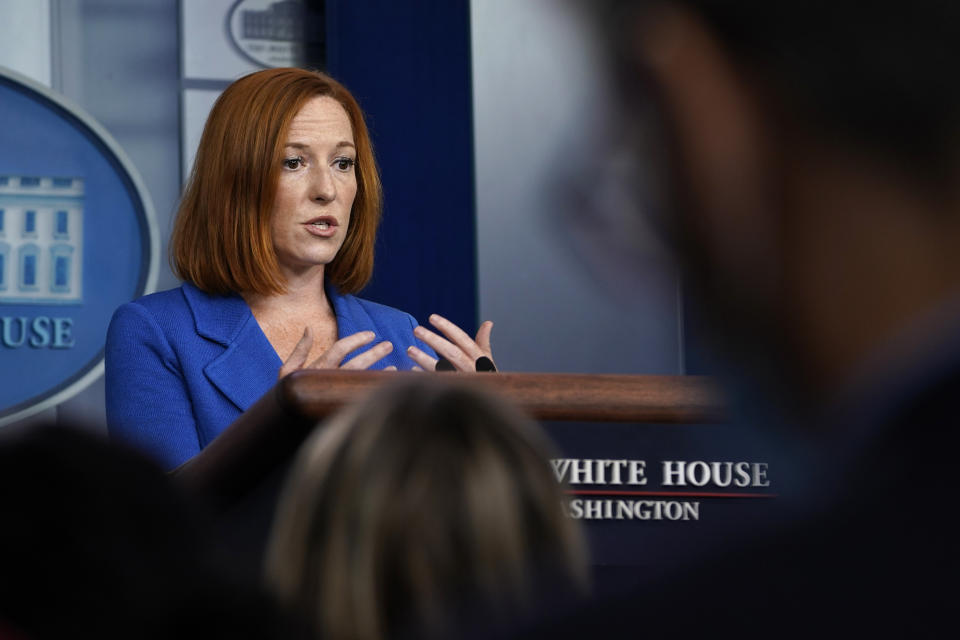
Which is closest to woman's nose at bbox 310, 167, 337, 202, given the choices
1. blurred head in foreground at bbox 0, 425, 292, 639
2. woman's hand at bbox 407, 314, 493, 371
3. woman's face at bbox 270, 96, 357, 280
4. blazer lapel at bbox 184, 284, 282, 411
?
woman's face at bbox 270, 96, 357, 280

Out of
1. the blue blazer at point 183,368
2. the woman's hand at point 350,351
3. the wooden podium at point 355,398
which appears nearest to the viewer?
the wooden podium at point 355,398

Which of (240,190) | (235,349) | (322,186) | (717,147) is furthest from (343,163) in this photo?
(717,147)

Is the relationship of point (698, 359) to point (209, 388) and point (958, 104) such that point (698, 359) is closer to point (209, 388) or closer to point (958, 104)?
point (958, 104)

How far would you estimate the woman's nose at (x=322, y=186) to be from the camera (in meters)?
2.83

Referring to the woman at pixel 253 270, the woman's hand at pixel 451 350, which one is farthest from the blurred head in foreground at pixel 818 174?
the woman at pixel 253 270

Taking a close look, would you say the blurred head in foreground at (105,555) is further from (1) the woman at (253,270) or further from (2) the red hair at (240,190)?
(2) the red hair at (240,190)

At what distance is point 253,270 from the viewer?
2.78 meters

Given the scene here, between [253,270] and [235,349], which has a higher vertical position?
[253,270]

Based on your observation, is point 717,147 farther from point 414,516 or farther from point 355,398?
point 355,398

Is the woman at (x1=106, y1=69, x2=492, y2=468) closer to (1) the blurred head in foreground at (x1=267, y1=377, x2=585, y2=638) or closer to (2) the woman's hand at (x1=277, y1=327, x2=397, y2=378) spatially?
(2) the woman's hand at (x1=277, y1=327, x2=397, y2=378)

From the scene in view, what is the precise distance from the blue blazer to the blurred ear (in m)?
1.98

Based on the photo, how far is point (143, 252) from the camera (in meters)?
4.12

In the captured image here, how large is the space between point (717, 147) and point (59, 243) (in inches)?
150

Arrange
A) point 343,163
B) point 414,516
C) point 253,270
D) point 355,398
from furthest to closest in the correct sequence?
point 343,163 < point 253,270 < point 355,398 < point 414,516
